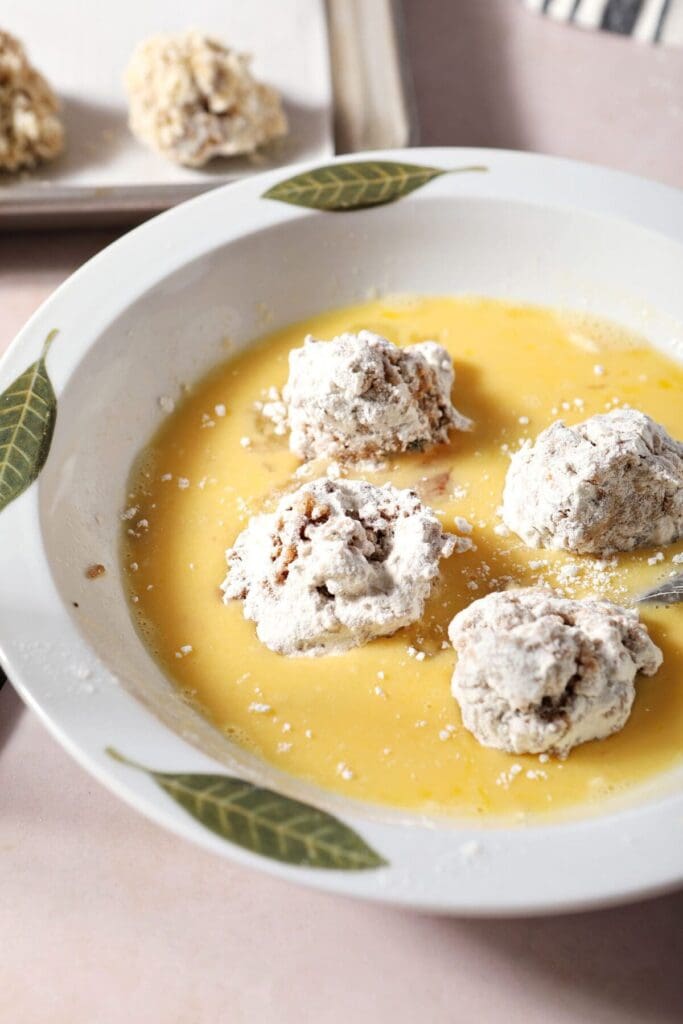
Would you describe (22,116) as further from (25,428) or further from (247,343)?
(25,428)

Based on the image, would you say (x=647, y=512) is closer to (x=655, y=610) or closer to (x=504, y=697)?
(x=655, y=610)

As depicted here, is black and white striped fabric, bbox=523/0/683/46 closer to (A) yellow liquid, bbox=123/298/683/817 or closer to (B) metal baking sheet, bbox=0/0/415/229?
(B) metal baking sheet, bbox=0/0/415/229

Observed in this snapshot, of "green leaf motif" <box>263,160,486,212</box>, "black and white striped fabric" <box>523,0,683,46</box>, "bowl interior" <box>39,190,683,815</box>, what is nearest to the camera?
"bowl interior" <box>39,190,683,815</box>

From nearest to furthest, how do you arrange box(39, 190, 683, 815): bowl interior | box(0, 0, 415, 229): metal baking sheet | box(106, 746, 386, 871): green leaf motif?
box(106, 746, 386, 871): green leaf motif, box(39, 190, 683, 815): bowl interior, box(0, 0, 415, 229): metal baking sheet

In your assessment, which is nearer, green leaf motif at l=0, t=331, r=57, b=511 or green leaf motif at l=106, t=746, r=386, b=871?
green leaf motif at l=106, t=746, r=386, b=871

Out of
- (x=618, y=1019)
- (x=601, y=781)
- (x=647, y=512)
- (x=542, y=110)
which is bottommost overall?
(x=618, y=1019)

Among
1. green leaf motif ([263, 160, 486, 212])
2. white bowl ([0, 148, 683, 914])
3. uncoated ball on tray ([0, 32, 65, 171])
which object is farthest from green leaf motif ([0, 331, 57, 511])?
uncoated ball on tray ([0, 32, 65, 171])

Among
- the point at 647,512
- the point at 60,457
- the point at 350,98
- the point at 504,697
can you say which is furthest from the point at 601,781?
the point at 350,98
